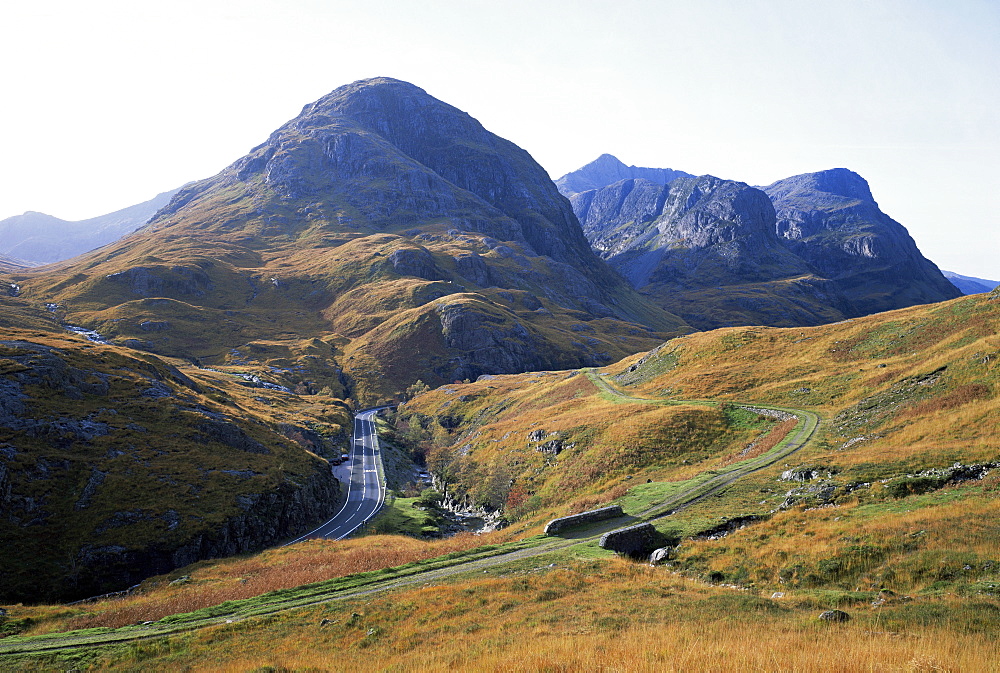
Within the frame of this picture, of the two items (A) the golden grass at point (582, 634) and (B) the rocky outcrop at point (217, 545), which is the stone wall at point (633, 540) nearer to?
(A) the golden grass at point (582, 634)

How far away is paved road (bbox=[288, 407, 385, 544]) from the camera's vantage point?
5406 cm

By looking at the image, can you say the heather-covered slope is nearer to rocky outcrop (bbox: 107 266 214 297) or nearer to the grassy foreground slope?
the grassy foreground slope

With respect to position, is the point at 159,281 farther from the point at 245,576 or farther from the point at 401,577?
the point at 401,577

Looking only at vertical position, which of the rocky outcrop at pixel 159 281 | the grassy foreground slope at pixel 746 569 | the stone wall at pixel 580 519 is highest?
the rocky outcrop at pixel 159 281

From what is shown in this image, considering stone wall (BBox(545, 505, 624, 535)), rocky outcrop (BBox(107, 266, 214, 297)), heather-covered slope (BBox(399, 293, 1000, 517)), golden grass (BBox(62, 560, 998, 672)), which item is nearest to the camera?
golden grass (BBox(62, 560, 998, 672))

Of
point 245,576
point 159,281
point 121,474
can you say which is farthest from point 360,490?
point 159,281

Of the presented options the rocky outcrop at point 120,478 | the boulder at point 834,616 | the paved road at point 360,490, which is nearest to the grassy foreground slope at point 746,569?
the boulder at point 834,616

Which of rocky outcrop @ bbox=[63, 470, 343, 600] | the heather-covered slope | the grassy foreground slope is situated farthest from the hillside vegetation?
the heather-covered slope

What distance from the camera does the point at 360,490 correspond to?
69.5m

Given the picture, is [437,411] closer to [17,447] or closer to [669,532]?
[17,447]

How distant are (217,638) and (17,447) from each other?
3807 cm

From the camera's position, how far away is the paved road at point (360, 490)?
5406cm

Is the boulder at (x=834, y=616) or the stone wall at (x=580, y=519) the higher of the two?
the boulder at (x=834, y=616)

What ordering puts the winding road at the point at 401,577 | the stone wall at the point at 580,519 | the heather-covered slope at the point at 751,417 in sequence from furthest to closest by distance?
the heather-covered slope at the point at 751,417 < the stone wall at the point at 580,519 < the winding road at the point at 401,577
